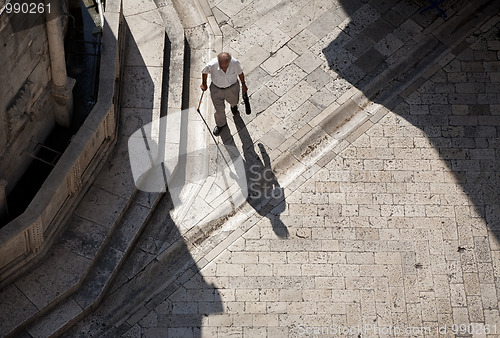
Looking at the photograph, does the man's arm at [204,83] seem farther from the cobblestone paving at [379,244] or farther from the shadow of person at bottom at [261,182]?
the cobblestone paving at [379,244]

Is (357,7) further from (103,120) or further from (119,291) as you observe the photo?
(119,291)

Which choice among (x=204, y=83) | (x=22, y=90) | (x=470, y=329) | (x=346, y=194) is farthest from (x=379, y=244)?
(x=22, y=90)

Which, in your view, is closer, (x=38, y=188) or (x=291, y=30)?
(x=38, y=188)

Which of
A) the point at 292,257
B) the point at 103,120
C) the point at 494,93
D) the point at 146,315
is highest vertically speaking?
the point at 103,120

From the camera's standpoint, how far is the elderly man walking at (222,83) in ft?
50.7

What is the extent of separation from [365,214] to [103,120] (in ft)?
14.1

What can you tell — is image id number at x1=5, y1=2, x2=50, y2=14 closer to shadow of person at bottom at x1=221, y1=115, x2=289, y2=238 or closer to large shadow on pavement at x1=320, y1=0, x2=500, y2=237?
shadow of person at bottom at x1=221, y1=115, x2=289, y2=238

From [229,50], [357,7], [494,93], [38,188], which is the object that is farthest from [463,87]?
[38,188]

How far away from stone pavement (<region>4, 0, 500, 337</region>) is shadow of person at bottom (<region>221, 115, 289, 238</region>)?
0.08 ft

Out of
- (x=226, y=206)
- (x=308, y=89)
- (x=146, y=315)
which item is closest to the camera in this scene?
(x=146, y=315)

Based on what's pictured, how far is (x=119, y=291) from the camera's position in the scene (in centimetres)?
1490

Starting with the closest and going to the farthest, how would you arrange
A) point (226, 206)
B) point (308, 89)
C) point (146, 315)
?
point (146, 315) → point (226, 206) → point (308, 89)

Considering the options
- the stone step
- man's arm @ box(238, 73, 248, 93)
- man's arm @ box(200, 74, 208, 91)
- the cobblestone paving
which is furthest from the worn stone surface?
man's arm @ box(200, 74, 208, 91)

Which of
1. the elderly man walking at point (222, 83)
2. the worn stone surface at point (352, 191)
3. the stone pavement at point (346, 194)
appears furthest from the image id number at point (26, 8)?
the worn stone surface at point (352, 191)
